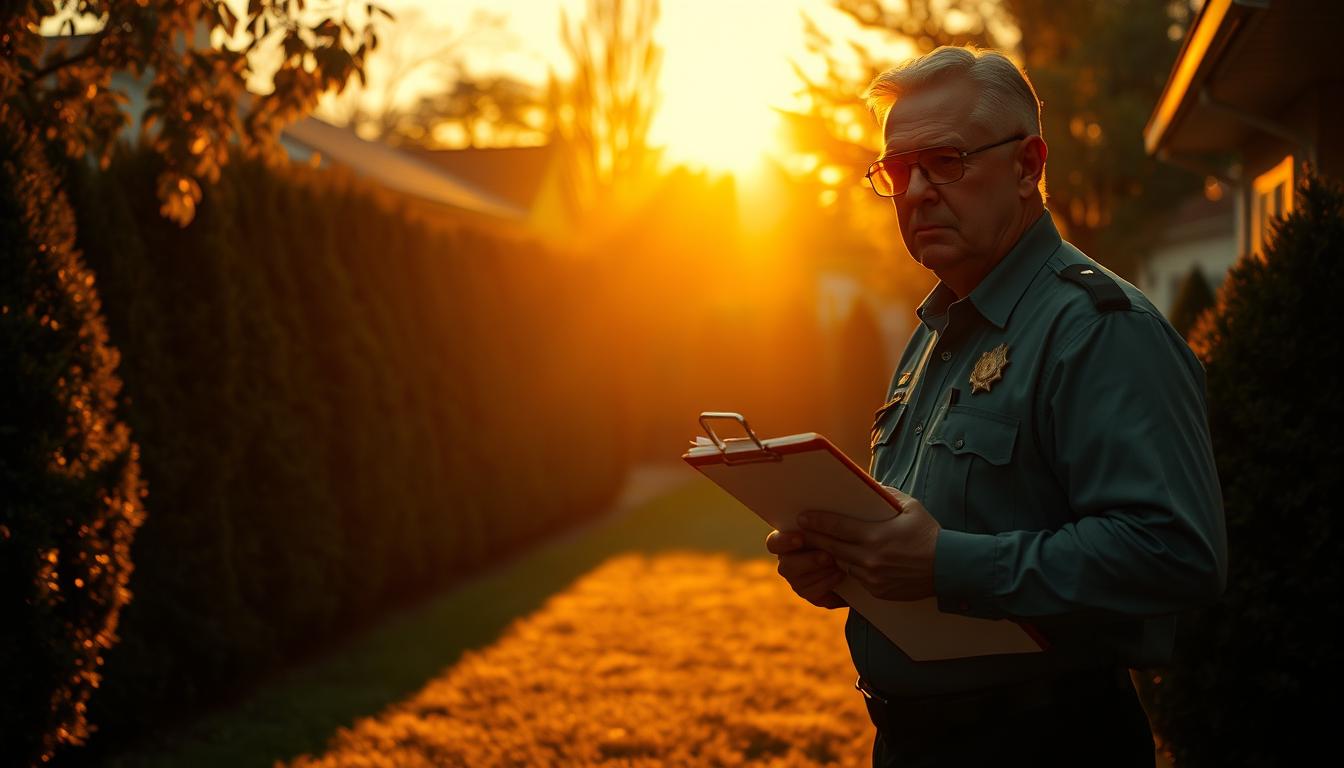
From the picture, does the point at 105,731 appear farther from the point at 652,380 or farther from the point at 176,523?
the point at 652,380

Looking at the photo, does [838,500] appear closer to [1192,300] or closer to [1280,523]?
[1280,523]

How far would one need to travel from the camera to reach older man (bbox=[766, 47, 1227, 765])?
6.16ft

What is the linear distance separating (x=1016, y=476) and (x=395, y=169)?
25.0 m

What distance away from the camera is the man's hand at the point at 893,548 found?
6.62ft

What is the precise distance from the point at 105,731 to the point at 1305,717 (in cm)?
508

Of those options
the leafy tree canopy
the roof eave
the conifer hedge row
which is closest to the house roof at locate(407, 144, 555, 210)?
the conifer hedge row

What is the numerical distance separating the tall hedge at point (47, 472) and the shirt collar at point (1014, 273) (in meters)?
3.38

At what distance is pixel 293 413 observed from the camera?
7809 millimetres

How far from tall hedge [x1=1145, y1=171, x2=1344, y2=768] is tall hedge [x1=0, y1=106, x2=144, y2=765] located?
387 cm

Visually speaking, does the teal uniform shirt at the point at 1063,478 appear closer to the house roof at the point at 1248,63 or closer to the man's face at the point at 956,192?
the man's face at the point at 956,192

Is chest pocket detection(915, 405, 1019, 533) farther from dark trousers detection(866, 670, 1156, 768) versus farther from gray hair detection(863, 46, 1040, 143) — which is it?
gray hair detection(863, 46, 1040, 143)

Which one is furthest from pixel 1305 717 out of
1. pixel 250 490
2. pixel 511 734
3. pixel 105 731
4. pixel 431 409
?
pixel 431 409

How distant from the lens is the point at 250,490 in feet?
23.5

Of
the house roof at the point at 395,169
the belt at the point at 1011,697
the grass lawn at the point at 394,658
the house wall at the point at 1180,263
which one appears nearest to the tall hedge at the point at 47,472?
the grass lawn at the point at 394,658
